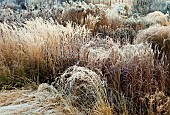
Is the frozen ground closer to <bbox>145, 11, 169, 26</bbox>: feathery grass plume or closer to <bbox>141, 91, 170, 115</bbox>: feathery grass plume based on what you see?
<bbox>141, 91, 170, 115</bbox>: feathery grass plume

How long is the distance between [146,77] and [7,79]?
1863 millimetres

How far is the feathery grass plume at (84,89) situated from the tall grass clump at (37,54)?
2.05 ft

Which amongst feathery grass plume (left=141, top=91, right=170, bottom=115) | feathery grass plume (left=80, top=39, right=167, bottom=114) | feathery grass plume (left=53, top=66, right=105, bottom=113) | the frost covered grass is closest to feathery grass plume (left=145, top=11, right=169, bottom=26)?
the frost covered grass

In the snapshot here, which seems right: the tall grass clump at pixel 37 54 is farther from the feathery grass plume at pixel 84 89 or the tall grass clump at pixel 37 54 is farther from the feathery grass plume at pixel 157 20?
the feathery grass plume at pixel 157 20

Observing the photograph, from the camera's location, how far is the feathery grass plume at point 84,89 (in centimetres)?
376

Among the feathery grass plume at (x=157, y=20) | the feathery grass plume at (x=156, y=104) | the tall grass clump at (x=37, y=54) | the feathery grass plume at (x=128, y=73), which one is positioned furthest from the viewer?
the feathery grass plume at (x=157, y=20)

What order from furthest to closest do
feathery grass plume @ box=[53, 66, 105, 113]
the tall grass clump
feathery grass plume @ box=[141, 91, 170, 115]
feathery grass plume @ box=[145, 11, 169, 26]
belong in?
feathery grass plume @ box=[145, 11, 169, 26]
the tall grass clump
feathery grass plume @ box=[53, 66, 105, 113]
feathery grass plume @ box=[141, 91, 170, 115]

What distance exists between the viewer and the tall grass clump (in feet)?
16.1

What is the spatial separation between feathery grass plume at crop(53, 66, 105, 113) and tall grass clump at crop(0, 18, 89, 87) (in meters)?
0.63

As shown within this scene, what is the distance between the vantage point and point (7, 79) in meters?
4.89

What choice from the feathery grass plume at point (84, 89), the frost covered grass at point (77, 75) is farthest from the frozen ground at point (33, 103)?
the feathery grass plume at point (84, 89)

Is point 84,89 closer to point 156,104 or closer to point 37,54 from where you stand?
point 156,104

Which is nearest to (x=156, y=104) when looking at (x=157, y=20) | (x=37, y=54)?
(x=37, y=54)

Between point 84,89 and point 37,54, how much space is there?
46.6 inches
